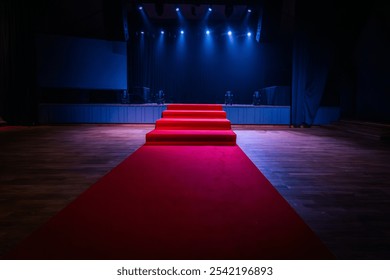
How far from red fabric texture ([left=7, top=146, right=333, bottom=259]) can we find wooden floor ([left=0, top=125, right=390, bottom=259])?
0.44 feet

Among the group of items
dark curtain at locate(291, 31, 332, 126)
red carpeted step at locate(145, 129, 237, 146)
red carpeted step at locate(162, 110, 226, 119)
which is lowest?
red carpeted step at locate(145, 129, 237, 146)

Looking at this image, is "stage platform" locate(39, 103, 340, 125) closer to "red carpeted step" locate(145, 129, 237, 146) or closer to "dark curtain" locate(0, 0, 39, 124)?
"dark curtain" locate(0, 0, 39, 124)

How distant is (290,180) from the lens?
3.03m

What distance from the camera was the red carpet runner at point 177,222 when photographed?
1.59 meters

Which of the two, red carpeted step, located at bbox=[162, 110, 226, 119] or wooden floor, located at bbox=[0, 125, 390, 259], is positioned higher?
red carpeted step, located at bbox=[162, 110, 226, 119]

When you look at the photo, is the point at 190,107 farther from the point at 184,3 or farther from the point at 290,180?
the point at 290,180

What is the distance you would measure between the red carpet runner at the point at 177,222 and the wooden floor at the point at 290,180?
5.4 inches

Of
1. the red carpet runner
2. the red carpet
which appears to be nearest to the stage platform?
the red carpet

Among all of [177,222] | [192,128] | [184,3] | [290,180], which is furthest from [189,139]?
[184,3]

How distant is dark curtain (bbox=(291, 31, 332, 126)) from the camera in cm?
818

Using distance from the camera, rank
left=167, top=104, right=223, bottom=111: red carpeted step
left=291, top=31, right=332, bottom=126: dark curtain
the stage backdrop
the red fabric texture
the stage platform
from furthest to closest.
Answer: the stage backdrop
the stage platform
left=291, top=31, right=332, bottom=126: dark curtain
left=167, top=104, right=223, bottom=111: red carpeted step
the red fabric texture

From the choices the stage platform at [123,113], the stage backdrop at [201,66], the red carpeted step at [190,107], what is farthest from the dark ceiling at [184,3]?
the red carpeted step at [190,107]

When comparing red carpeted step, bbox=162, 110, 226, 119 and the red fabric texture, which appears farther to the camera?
red carpeted step, bbox=162, 110, 226, 119

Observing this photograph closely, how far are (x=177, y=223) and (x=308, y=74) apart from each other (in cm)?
731
